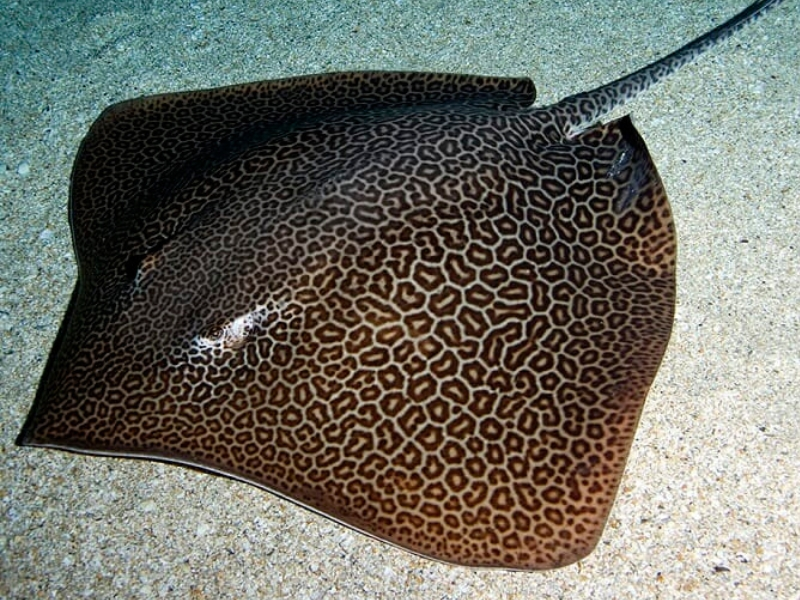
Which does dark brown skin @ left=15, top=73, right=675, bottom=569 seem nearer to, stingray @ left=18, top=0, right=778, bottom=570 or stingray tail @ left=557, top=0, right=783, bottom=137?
stingray @ left=18, top=0, right=778, bottom=570

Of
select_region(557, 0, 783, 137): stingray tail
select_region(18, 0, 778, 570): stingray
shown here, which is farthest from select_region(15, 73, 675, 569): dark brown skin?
select_region(557, 0, 783, 137): stingray tail

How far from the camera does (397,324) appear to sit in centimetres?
255

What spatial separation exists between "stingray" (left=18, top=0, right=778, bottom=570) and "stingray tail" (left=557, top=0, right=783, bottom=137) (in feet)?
0.26

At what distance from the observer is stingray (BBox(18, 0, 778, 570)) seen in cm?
236

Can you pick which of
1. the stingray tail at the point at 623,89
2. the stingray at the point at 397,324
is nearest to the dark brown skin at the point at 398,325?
the stingray at the point at 397,324

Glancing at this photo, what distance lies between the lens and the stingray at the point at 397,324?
7.73ft

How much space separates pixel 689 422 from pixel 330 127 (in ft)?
7.70

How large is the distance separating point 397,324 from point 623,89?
212 centimetres

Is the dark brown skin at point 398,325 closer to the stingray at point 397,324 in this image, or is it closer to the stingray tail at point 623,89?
the stingray at point 397,324

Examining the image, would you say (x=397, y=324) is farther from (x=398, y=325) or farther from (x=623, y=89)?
(x=623, y=89)

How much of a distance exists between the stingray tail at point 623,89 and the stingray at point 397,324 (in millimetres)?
79

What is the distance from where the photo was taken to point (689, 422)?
3.13 metres

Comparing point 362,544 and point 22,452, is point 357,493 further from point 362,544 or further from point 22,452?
point 22,452

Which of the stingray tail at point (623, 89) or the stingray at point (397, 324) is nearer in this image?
the stingray at point (397, 324)
